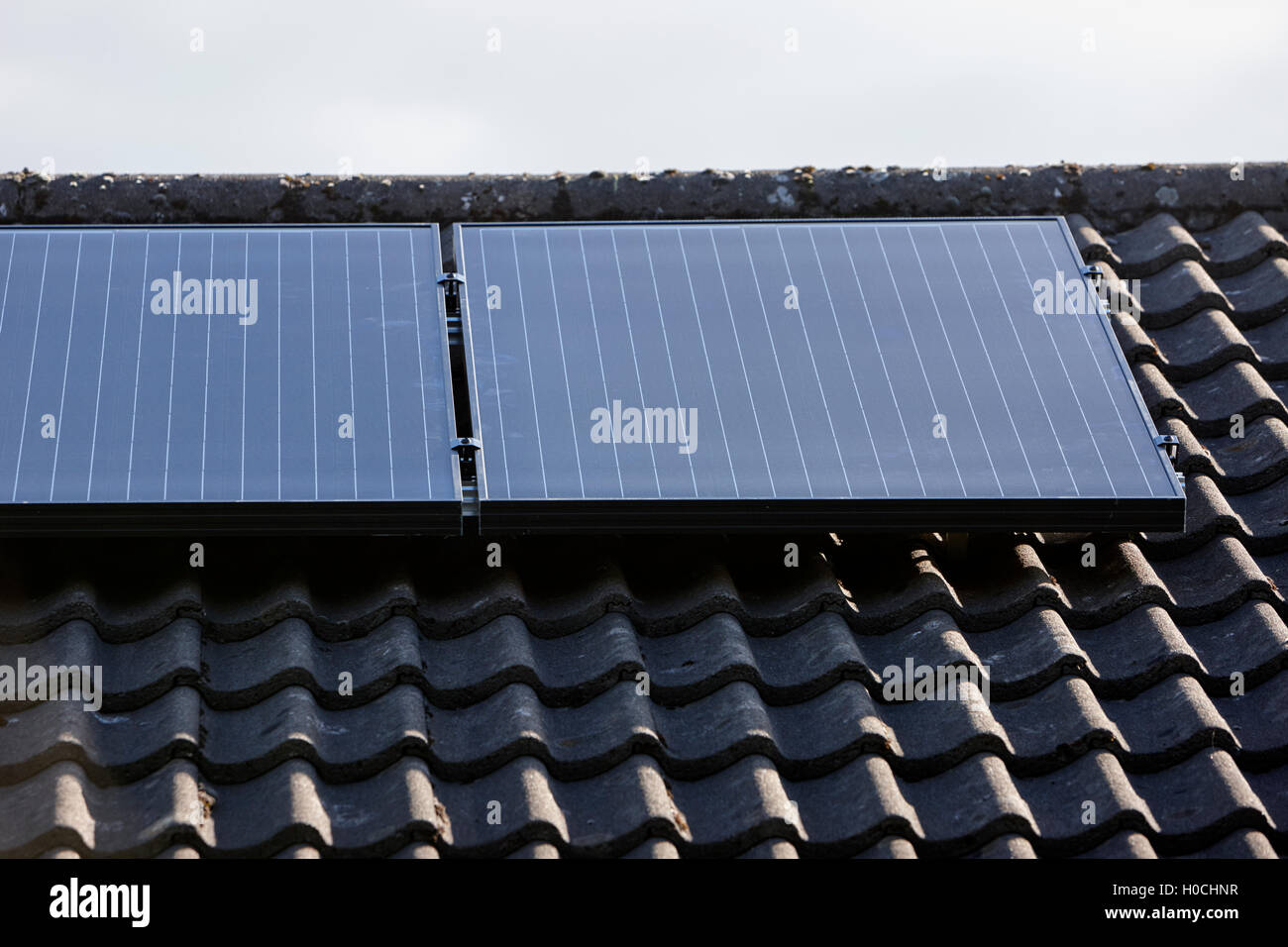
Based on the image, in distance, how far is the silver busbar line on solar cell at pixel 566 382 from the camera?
206 inches

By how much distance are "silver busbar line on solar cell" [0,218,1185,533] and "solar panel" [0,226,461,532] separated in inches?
0.4

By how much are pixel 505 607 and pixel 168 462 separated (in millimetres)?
1217

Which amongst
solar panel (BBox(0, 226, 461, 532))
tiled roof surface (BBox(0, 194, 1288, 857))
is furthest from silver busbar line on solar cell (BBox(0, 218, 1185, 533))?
tiled roof surface (BBox(0, 194, 1288, 857))

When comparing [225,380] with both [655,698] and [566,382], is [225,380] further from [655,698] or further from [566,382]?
[655,698]

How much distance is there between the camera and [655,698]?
4.91 meters

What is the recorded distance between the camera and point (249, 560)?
17.3 feet

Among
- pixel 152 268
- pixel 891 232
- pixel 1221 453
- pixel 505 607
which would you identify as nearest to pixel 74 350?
pixel 152 268

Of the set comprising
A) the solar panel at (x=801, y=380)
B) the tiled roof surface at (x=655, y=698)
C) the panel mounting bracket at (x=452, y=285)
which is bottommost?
the tiled roof surface at (x=655, y=698)

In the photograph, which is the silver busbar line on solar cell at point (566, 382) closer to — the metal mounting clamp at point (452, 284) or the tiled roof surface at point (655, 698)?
the metal mounting clamp at point (452, 284)

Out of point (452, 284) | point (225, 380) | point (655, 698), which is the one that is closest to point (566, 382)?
point (452, 284)

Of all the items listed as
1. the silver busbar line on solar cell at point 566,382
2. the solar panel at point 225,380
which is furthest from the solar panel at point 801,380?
the solar panel at point 225,380

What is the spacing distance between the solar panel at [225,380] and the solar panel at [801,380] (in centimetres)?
26

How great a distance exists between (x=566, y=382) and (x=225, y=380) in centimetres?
120

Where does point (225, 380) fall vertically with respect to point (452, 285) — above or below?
below
